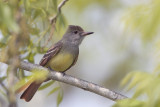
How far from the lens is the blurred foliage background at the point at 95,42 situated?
8.23 feet

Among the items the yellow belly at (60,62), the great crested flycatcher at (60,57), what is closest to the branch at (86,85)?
the great crested flycatcher at (60,57)

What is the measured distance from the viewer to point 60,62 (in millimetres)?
6070

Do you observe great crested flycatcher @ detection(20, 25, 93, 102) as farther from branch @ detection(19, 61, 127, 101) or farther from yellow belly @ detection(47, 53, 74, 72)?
branch @ detection(19, 61, 127, 101)

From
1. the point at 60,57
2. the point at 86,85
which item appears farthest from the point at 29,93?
the point at 86,85

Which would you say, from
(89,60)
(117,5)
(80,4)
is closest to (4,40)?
(80,4)

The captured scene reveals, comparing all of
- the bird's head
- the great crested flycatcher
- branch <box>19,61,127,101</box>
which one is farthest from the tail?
the bird's head

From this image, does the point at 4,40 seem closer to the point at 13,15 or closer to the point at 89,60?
the point at 13,15

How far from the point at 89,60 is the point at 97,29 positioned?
0.95 m

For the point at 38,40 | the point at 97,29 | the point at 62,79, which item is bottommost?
the point at 97,29

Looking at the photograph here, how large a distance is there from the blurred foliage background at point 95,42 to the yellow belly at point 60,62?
31 cm

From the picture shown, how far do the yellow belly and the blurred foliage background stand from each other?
31cm

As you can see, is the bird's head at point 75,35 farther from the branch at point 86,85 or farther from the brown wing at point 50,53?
the branch at point 86,85

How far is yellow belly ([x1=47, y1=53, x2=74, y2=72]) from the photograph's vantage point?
19.9 feet

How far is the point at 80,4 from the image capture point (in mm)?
7410
